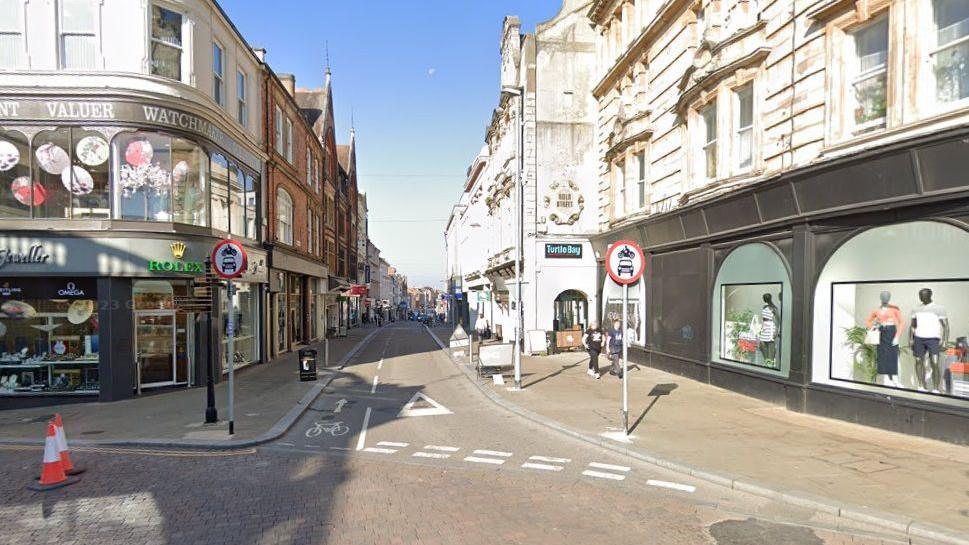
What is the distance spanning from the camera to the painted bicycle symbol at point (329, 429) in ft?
33.1

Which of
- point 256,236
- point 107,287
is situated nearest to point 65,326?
point 107,287

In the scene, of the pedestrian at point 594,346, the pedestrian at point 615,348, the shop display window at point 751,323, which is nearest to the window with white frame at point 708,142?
the shop display window at point 751,323

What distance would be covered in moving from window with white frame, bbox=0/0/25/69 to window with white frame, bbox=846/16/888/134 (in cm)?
1762

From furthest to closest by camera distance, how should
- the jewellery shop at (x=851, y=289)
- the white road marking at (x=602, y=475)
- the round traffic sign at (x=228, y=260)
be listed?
the round traffic sign at (x=228, y=260) → the jewellery shop at (x=851, y=289) → the white road marking at (x=602, y=475)

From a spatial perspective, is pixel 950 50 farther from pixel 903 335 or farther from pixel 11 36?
pixel 11 36

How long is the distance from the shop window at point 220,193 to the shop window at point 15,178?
13.3 ft

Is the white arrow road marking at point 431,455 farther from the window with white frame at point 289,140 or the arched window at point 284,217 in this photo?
the window with white frame at point 289,140

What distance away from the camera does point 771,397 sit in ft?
37.7

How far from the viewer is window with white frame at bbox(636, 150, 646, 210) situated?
18.7m

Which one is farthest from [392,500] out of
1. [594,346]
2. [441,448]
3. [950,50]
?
[594,346]

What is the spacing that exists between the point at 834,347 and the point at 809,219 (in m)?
2.41

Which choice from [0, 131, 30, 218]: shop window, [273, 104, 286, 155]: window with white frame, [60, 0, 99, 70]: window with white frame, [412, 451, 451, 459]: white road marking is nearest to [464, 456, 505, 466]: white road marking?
[412, 451, 451, 459]: white road marking

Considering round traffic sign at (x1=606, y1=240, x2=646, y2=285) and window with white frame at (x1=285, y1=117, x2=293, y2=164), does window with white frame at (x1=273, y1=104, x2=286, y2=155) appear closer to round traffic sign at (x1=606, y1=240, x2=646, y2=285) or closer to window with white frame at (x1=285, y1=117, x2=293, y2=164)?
window with white frame at (x1=285, y1=117, x2=293, y2=164)

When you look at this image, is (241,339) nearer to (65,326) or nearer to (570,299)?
(65,326)
